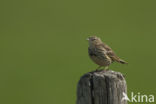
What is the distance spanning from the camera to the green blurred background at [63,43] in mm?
16750

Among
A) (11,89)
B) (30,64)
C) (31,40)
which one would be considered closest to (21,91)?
(11,89)

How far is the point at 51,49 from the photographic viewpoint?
21.6 m

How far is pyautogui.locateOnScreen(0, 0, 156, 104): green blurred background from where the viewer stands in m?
16.8

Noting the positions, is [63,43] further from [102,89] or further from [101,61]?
[102,89]

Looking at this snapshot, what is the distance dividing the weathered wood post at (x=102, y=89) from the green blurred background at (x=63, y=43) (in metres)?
8.59

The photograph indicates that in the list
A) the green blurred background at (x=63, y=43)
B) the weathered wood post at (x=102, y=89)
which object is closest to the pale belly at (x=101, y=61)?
the weathered wood post at (x=102, y=89)

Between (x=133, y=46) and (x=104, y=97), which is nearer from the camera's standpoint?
(x=104, y=97)

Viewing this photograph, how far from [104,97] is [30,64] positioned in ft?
42.8

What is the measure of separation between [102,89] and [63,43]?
15890mm

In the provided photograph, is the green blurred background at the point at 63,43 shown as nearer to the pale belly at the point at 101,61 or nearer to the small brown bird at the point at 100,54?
the small brown bird at the point at 100,54

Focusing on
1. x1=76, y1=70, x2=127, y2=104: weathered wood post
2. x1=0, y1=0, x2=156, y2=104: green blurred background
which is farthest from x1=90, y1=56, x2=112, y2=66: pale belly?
x1=0, y1=0, x2=156, y2=104: green blurred background

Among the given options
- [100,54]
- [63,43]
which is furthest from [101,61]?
[63,43]

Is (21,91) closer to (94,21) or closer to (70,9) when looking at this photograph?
(94,21)

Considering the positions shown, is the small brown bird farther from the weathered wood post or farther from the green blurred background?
the green blurred background
